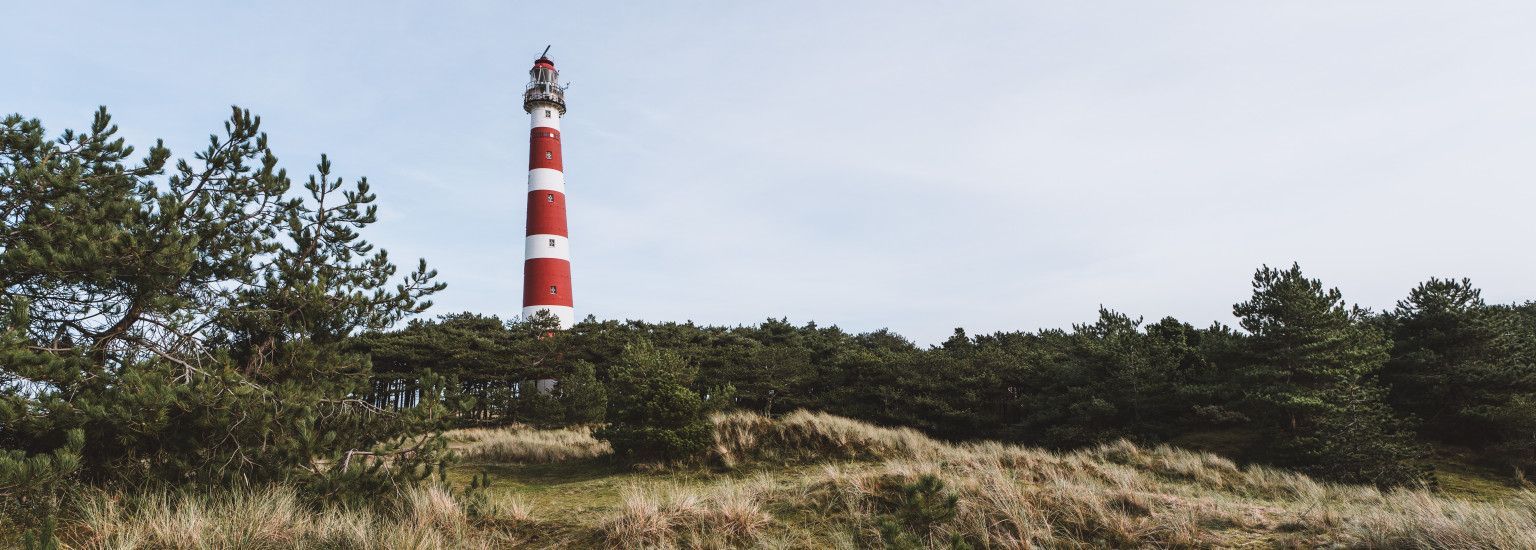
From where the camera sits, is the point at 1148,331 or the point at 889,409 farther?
the point at 889,409

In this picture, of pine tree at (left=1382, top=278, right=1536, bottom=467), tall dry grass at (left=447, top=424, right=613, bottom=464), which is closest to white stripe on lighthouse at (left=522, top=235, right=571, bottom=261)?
tall dry grass at (left=447, top=424, right=613, bottom=464)

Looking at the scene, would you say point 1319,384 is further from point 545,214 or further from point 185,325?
point 545,214

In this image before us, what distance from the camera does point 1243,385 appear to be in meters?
21.6

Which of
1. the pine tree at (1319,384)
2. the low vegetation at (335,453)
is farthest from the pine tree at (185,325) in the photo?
the pine tree at (1319,384)

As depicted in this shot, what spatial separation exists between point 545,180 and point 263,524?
3234 cm

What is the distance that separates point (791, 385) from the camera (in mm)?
36719

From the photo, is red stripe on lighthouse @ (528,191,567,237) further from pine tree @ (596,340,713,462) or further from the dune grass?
the dune grass

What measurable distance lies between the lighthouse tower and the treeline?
2732 mm

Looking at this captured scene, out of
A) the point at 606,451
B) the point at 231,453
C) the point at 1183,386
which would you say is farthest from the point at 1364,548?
the point at 1183,386

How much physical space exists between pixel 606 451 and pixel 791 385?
68.8ft

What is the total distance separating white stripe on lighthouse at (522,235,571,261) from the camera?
3588cm

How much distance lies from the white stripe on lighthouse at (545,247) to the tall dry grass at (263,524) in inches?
1151

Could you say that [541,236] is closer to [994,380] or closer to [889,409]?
[889,409]

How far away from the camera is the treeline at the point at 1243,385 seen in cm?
1888
